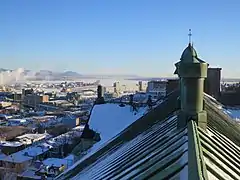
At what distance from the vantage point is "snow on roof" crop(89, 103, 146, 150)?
70.1 ft

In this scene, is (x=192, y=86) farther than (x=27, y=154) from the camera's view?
No

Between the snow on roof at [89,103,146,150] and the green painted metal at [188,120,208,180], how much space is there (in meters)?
15.6

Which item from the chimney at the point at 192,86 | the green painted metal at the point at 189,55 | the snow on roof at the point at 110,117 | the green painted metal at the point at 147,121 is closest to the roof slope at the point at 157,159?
the chimney at the point at 192,86

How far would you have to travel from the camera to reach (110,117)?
22.6 metres

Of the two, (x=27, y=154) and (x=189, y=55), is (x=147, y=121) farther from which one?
(x=27, y=154)

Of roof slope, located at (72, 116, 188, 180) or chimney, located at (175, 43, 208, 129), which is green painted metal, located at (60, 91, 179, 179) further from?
chimney, located at (175, 43, 208, 129)

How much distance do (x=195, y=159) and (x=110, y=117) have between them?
18620mm

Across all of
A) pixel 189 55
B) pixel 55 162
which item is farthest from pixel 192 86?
pixel 55 162

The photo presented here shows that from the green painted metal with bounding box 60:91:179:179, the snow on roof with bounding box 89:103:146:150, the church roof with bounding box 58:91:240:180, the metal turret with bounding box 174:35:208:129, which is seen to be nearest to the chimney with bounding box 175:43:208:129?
the metal turret with bounding box 174:35:208:129

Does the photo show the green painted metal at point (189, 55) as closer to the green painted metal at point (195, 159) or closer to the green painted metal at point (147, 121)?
the green painted metal at point (195, 159)

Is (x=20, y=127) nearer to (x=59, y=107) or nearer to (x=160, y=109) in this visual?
(x=59, y=107)

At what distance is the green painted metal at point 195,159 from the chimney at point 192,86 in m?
0.38

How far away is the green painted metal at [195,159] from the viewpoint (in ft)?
11.8

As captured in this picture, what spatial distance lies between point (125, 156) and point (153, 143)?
66 centimetres
